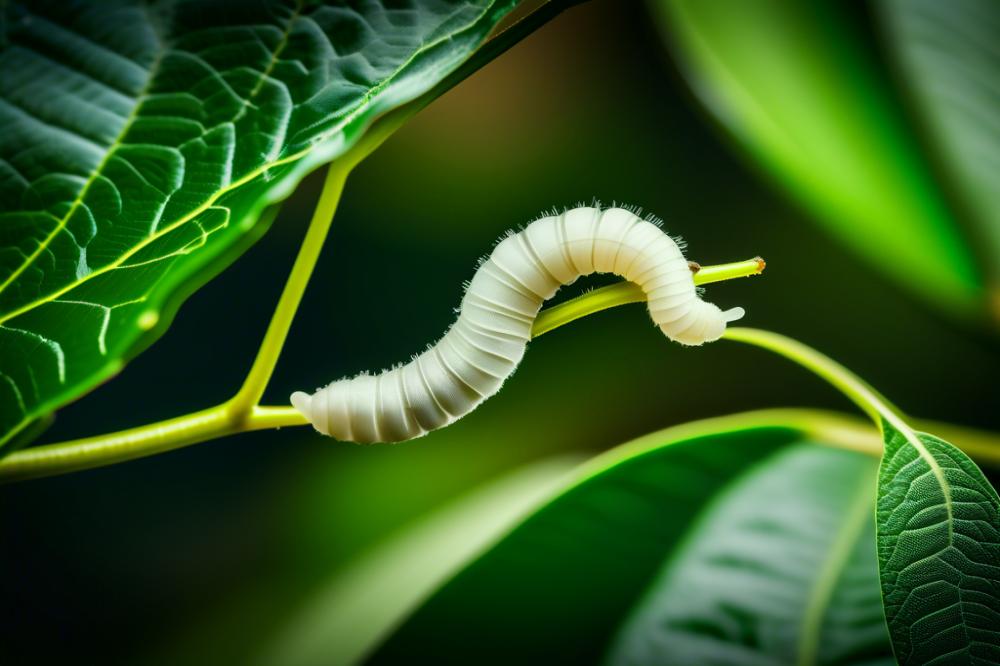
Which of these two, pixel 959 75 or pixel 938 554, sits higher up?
pixel 959 75

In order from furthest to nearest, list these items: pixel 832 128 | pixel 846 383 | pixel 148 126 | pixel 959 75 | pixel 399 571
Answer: pixel 399 571, pixel 832 128, pixel 959 75, pixel 846 383, pixel 148 126

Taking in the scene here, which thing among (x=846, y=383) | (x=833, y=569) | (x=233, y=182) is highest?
(x=233, y=182)

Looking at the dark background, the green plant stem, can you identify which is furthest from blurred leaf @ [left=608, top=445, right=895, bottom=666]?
the dark background

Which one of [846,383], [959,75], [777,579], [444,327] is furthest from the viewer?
[444,327]

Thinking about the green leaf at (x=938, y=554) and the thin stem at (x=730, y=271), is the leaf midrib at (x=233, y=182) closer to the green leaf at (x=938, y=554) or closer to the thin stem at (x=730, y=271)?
the thin stem at (x=730, y=271)

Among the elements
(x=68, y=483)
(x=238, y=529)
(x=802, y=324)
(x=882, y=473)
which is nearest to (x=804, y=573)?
(x=882, y=473)

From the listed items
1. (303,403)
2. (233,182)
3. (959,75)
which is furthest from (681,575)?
(959,75)

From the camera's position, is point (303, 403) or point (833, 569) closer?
point (303, 403)

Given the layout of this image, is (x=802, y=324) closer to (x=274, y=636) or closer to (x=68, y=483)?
(x=274, y=636)

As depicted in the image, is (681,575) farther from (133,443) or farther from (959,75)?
(959,75)
